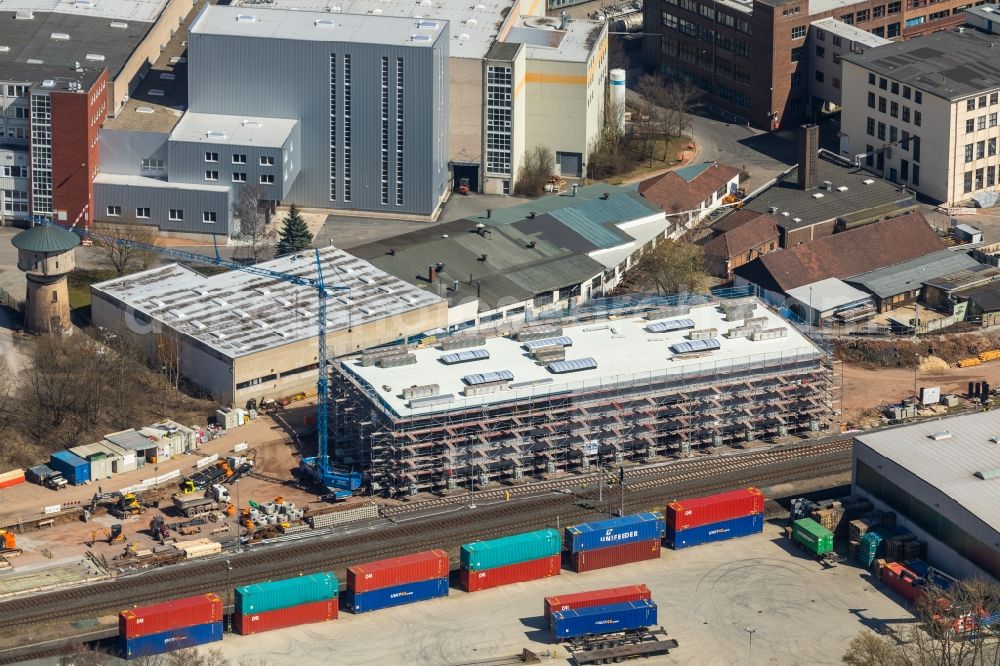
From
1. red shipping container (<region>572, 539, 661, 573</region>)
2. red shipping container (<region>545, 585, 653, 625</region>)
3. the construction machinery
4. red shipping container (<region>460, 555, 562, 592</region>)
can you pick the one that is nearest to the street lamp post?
red shipping container (<region>545, 585, 653, 625</region>)

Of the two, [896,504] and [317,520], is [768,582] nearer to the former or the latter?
[896,504]

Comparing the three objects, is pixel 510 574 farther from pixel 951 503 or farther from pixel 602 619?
pixel 951 503

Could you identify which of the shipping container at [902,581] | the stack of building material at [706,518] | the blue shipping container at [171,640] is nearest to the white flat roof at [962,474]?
the shipping container at [902,581]

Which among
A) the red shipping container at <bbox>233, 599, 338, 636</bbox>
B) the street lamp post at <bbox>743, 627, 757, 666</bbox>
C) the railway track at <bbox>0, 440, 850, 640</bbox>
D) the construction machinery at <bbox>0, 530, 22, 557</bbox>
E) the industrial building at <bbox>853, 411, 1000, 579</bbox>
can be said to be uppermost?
the industrial building at <bbox>853, 411, 1000, 579</bbox>

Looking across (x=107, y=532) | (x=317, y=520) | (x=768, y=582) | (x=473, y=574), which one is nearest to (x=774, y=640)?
(x=768, y=582)

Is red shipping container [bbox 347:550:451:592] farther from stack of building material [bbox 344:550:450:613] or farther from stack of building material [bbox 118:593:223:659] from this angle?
stack of building material [bbox 118:593:223:659]

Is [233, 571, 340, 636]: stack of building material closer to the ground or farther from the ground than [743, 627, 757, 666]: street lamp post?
farther from the ground
